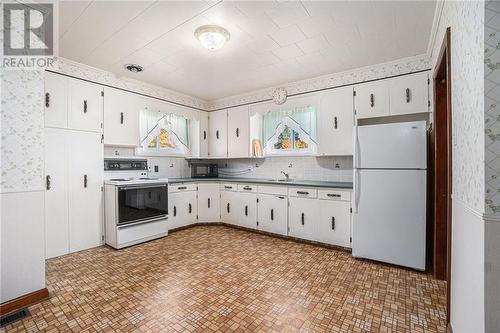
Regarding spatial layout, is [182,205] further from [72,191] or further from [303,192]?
[303,192]

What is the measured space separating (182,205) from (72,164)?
69.0 inches

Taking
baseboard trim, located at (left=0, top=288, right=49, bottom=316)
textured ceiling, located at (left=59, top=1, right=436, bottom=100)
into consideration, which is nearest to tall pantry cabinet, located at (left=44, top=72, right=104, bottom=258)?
textured ceiling, located at (left=59, top=1, right=436, bottom=100)

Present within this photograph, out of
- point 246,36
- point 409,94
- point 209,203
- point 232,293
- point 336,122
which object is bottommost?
point 232,293

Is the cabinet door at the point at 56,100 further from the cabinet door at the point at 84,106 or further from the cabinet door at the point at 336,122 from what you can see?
the cabinet door at the point at 336,122

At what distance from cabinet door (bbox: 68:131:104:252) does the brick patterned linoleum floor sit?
24 cm

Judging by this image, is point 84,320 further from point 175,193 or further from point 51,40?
point 51,40

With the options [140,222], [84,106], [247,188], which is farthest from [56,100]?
[247,188]

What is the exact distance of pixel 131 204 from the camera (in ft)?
11.0

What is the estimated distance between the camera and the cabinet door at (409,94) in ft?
9.61

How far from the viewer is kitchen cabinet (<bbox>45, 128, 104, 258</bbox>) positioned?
2.93 meters

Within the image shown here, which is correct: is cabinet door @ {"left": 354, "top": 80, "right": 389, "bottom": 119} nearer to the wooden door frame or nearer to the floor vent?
the wooden door frame

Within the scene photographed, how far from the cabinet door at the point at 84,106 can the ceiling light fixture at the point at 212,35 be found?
1916mm

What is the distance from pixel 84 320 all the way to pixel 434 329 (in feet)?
8.38

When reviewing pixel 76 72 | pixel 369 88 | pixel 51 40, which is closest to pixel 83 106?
pixel 76 72
